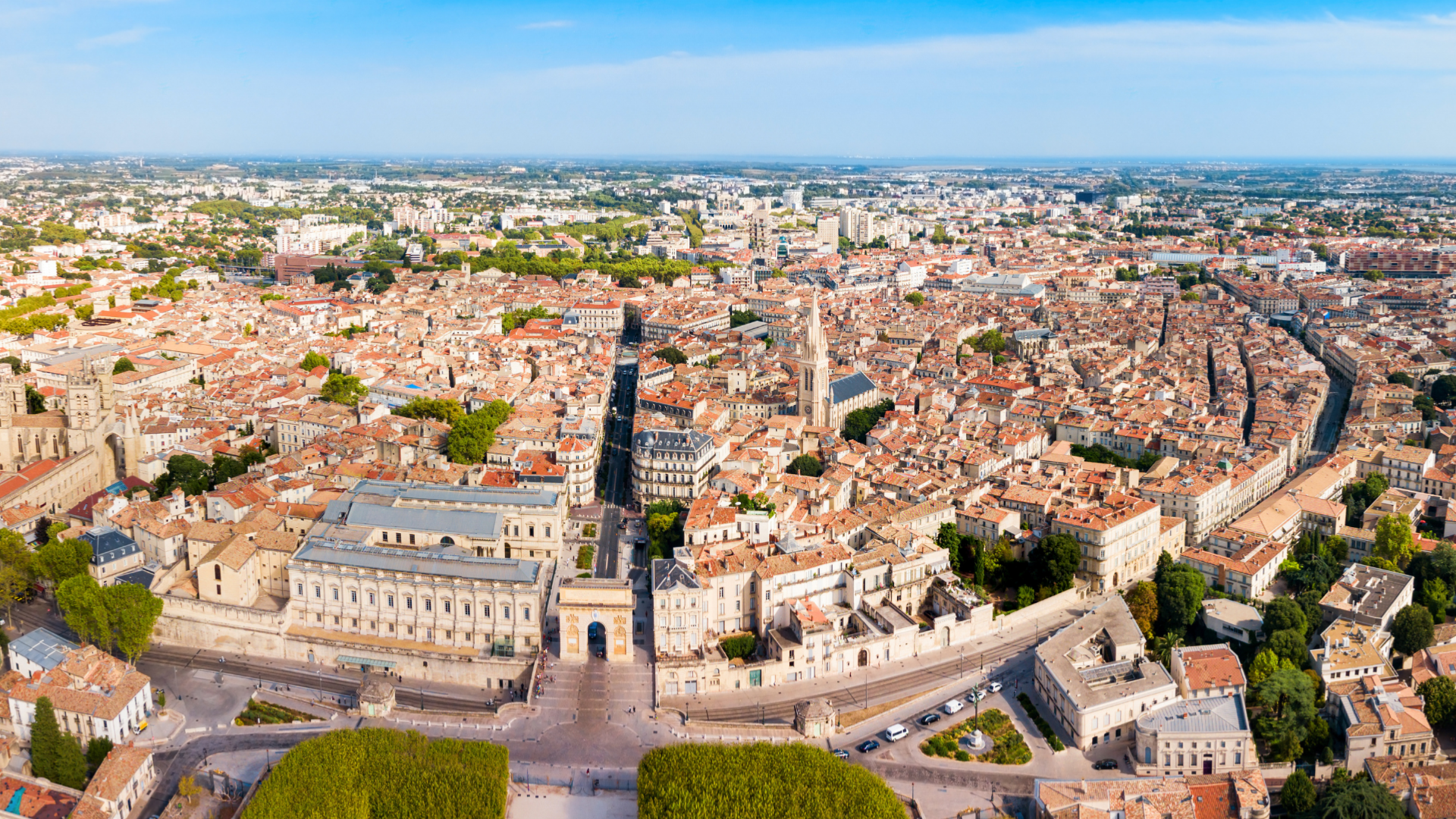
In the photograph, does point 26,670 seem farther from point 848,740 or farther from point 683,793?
point 848,740

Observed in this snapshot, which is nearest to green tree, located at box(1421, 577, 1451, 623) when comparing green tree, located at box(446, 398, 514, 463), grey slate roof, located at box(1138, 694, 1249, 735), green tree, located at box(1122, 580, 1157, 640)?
green tree, located at box(1122, 580, 1157, 640)

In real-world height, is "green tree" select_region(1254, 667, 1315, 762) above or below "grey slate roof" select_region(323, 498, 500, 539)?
below

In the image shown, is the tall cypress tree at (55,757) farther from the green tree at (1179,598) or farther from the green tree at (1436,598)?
the green tree at (1436,598)

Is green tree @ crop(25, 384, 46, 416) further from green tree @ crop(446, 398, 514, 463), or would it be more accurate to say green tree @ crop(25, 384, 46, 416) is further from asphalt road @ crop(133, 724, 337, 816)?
asphalt road @ crop(133, 724, 337, 816)

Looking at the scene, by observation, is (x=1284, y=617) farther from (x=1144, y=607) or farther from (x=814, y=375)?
(x=814, y=375)

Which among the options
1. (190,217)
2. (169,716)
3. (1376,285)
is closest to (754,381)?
(169,716)

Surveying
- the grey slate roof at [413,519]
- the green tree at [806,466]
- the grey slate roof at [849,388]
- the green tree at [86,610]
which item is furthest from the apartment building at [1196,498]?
the green tree at [86,610]
